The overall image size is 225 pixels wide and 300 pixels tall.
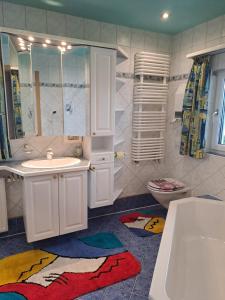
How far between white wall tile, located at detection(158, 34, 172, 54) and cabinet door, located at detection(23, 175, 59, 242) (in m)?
2.26

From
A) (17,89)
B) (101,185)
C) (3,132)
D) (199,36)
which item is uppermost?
(199,36)

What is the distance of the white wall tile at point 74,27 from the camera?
8.15 ft

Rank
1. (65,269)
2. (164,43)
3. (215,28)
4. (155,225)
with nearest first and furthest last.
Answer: (65,269), (215,28), (155,225), (164,43)

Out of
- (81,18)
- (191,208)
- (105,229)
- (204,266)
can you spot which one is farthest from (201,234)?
(81,18)

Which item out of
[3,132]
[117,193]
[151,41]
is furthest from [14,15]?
[117,193]

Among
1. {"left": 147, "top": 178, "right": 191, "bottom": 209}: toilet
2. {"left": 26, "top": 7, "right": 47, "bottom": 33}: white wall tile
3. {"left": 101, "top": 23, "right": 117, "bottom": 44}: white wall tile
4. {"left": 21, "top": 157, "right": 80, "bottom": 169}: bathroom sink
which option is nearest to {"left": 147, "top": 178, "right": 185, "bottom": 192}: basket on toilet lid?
{"left": 147, "top": 178, "right": 191, "bottom": 209}: toilet

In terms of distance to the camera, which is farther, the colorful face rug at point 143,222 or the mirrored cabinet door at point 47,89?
the colorful face rug at point 143,222

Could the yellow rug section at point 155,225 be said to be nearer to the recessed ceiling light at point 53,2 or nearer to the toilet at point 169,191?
the toilet at point 169,191

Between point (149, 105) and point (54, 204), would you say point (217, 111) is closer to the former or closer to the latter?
point (149, 105)

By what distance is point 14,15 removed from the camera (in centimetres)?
224

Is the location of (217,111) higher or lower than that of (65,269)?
higher

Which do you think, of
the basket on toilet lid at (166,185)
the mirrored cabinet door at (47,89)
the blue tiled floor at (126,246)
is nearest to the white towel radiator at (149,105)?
the basket on toilet lid at (166,185)

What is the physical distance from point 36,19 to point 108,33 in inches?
33.1

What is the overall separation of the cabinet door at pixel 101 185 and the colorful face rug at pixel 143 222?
410 mm
